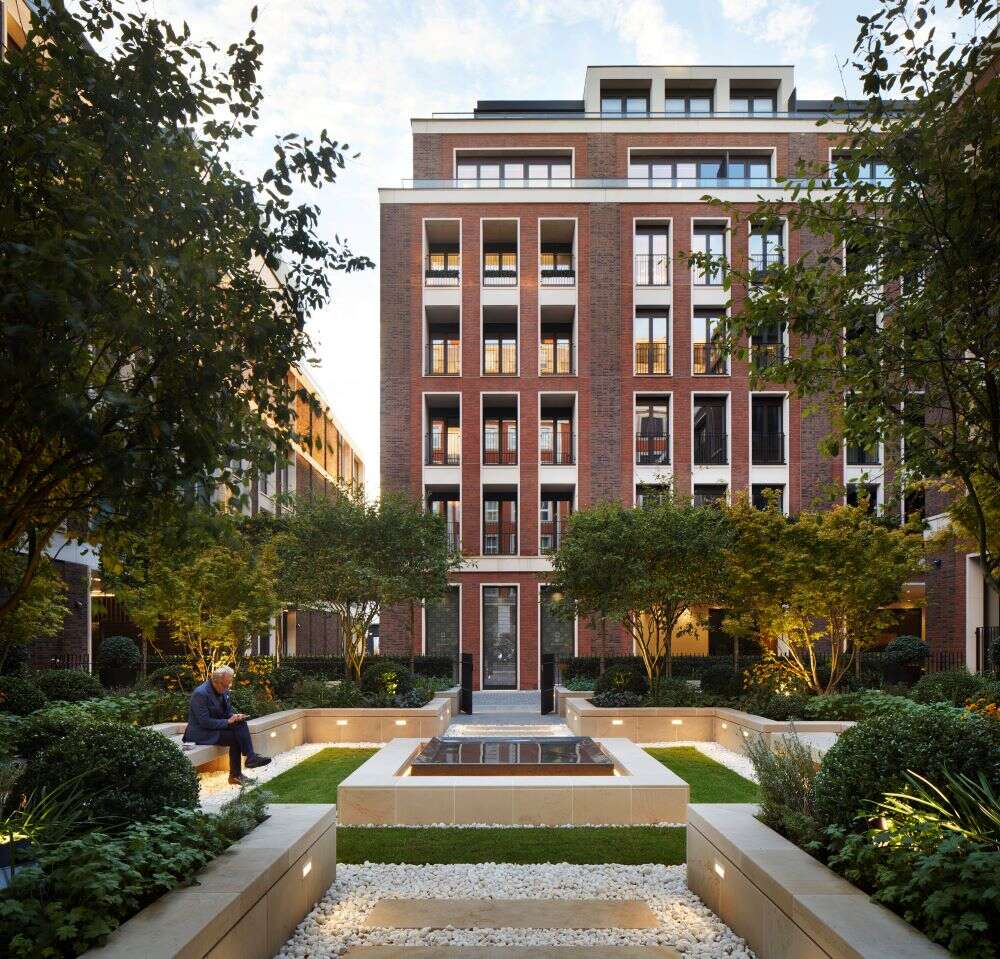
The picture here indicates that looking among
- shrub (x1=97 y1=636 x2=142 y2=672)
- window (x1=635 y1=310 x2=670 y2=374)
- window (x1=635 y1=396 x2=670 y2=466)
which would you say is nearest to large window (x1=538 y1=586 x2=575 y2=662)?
window (x1=635 y1=396 x2=670 y2=466)

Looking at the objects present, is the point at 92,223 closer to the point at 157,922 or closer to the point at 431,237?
the point at 157,922

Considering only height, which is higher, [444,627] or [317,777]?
[444,627]

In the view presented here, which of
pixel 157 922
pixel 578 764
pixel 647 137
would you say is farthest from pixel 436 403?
pixel 157 922

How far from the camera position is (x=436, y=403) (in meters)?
32.1

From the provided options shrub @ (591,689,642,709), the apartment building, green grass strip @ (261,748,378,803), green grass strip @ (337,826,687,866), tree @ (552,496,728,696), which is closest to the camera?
green grass strip @ (337,826,687,866)

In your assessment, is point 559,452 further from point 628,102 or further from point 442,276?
point 628,102

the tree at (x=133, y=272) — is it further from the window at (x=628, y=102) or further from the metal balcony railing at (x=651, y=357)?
the window at (x=628, y=102)

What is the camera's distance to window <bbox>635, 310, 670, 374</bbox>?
31.5m

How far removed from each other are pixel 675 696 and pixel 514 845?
375 inches

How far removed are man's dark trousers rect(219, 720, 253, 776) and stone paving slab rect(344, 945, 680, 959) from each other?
6.37 metres

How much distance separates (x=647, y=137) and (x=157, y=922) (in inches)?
1316

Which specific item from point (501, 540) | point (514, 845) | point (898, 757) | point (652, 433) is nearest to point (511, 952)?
point (898, 757)

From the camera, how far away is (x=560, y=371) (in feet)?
105

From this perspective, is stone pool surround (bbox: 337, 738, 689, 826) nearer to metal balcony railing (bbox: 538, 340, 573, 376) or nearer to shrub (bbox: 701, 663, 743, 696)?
shrub (bbox: 701, 663, 743, 696)
